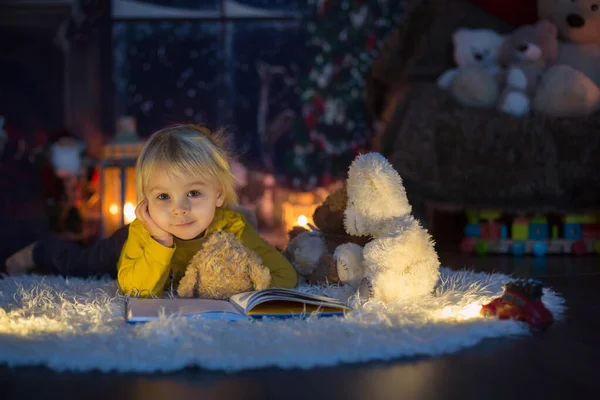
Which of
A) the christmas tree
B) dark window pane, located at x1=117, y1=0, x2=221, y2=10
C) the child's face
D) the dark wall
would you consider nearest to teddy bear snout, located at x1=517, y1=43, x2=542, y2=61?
the christmas tree

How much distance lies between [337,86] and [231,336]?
12.7 feet

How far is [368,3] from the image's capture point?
5121 mm

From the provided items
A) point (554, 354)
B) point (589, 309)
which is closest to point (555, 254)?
point (589, 309)

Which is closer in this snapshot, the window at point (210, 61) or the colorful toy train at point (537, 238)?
the colorful toy train at point (537, 238)

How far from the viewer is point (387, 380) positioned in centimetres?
119

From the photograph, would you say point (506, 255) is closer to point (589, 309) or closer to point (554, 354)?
point (589, 309)

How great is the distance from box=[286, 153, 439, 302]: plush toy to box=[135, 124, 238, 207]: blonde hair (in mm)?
339

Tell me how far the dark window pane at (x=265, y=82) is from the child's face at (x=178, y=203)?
3733 millimetres

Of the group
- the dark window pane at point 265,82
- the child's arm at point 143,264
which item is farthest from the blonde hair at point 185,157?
the dark window pane at point 265,82

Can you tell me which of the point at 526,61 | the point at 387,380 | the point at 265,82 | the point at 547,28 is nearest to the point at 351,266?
the point at 387,380

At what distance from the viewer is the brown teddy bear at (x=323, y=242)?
204cm

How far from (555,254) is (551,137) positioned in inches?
20.8

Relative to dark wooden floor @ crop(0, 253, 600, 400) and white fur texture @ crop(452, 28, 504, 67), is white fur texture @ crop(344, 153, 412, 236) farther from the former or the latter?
white fur texture @ crop(452, 28, 504, 67)

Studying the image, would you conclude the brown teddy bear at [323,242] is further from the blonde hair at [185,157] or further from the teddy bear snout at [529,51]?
the teddy bear snout at [529,51]
